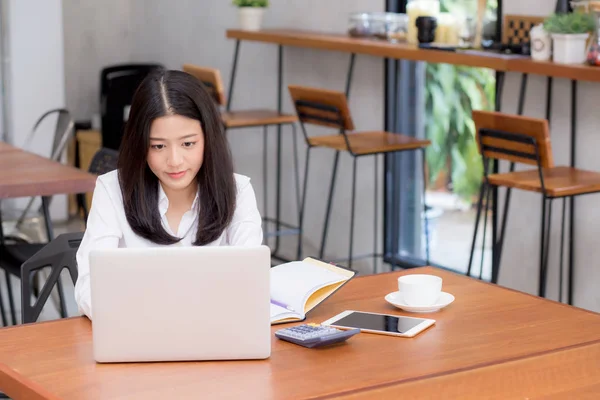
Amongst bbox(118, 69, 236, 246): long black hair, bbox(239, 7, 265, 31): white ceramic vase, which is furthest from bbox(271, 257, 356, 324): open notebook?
bbox(239, 7, 265, 31): white ceramic vase

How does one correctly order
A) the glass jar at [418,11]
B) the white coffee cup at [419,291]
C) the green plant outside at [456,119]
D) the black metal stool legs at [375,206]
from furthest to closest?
the black metal stool legs at [375,206]
the green plant outside at [456,119]
the glass jar at [418,11]
the white coffee cup at [419,291]

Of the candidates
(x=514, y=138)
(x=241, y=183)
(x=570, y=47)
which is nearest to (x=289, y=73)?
(x=570, y=47)

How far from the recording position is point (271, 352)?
1.83 meters

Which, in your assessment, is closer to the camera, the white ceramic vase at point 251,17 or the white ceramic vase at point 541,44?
the white ceramic vase at point 541,44

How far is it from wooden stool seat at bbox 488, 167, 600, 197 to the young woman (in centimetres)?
135

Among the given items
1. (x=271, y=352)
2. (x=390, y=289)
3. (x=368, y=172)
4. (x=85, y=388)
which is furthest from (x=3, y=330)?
(x=368, y=172)

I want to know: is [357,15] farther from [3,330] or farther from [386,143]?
[3,330]

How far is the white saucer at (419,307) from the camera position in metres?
2.09

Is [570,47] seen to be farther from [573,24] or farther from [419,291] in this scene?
[419,291]

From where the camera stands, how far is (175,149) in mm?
2172

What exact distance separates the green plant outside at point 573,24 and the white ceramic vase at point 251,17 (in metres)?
1.96

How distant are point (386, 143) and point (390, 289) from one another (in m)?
2.19

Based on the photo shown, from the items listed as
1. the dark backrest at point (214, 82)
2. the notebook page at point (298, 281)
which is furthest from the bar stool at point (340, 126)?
the notebook page at point (298, 281)

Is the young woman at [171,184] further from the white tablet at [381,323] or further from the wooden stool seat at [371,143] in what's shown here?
the wooden stool seat at [371,143]
